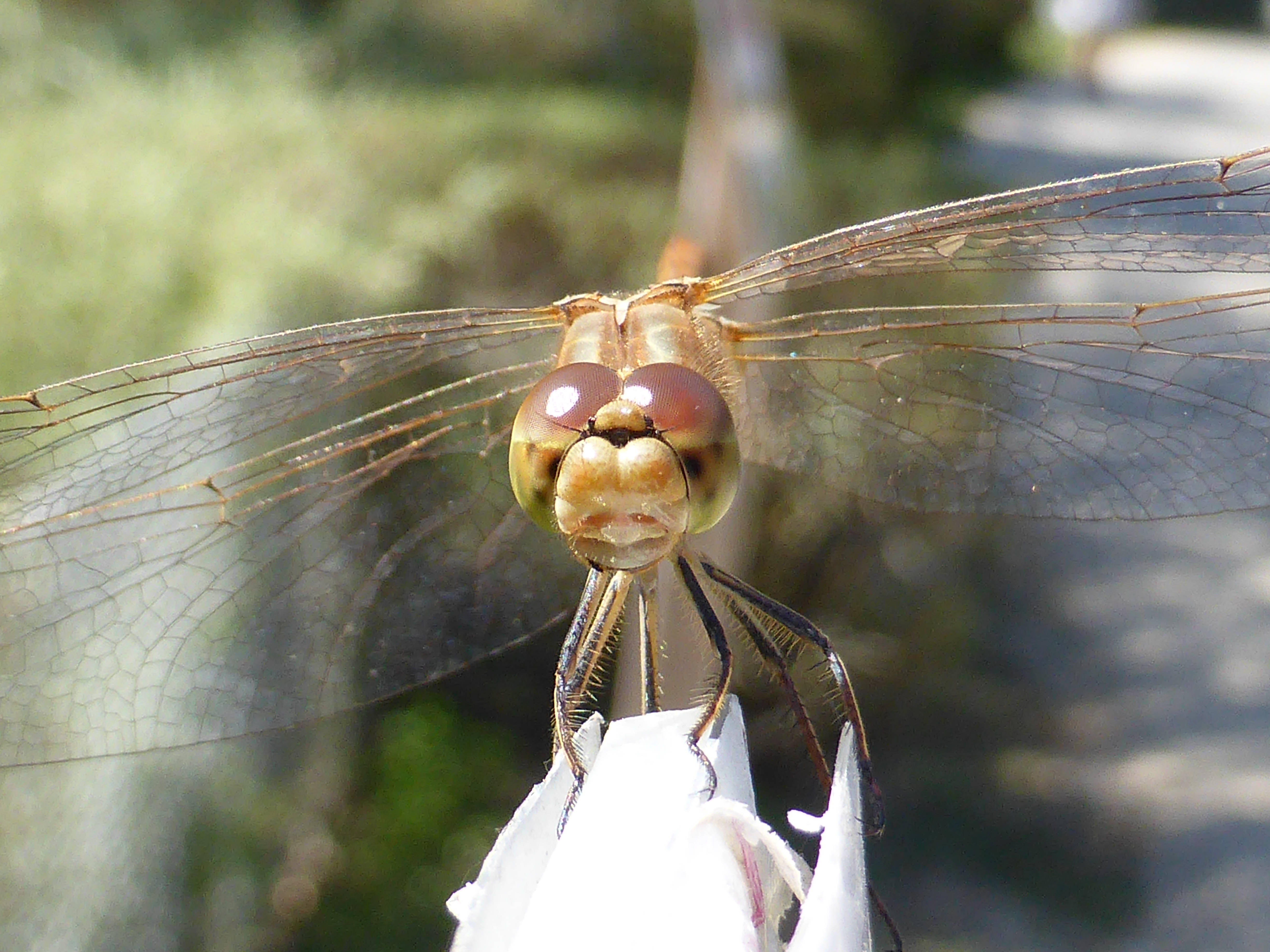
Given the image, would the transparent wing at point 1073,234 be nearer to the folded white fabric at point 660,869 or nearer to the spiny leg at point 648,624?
the spiny leg at point 648,624

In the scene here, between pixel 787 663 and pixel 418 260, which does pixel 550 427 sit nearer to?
pixel 787 663

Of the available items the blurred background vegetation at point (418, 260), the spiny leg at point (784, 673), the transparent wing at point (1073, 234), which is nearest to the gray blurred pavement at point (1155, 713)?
the blurred background vegetation at point (418, 260)

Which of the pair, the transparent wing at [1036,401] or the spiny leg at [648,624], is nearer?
the spiny leg at [648,624]

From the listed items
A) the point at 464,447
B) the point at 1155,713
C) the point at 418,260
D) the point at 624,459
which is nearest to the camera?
the point at 624,459

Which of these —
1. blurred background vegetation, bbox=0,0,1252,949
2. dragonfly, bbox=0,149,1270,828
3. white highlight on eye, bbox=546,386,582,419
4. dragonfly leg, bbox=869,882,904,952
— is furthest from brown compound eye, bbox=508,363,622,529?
blurred background vegetation, bbox=0,0,1252,949

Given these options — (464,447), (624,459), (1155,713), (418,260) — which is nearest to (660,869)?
(624,459)

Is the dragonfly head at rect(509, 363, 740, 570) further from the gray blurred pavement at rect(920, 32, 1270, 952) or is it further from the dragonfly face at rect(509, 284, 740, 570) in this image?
the gray blurred pavement at rect(920, 32, 1270, 952)

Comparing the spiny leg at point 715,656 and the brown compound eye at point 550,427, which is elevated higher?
the brown compound eye at point 550,427
